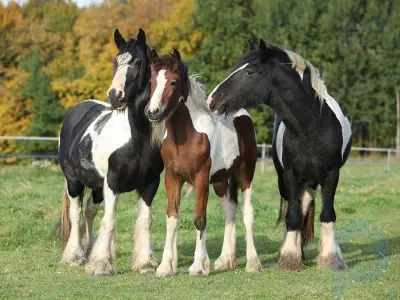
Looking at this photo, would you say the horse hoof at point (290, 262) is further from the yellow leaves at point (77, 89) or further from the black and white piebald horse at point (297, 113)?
the yellow leaves at point (77, 89)

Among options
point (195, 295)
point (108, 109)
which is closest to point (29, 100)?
point (108, 109)

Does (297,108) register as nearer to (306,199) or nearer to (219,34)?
(306,199)

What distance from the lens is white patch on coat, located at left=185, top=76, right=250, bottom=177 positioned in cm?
845

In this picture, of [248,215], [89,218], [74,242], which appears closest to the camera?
[248,215]

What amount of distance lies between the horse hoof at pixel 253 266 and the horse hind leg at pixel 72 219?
6.60 feet

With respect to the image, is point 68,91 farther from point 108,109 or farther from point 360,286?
point 360,286

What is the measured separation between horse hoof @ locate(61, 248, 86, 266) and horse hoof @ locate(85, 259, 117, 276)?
0.77 meters

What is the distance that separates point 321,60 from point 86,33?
11.8m

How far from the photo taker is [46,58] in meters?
42.9

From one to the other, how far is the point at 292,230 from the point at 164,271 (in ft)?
4.87

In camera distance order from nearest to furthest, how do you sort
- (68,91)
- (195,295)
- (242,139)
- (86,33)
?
(195,295)
(242,139)
(68,91)
(86,33)

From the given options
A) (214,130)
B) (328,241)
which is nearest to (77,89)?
(214,130)

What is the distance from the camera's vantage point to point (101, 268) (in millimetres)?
8469

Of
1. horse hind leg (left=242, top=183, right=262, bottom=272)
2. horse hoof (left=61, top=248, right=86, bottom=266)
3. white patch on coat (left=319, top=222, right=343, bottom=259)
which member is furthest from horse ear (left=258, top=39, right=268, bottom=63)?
horse hoof (left=61, top=248, right=86, bottom=266)
